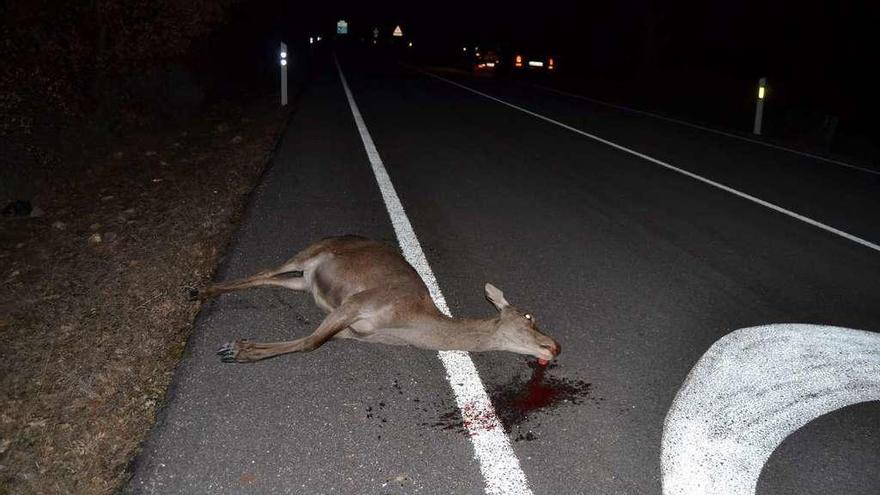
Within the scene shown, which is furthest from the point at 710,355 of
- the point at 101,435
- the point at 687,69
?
the point at 687,69

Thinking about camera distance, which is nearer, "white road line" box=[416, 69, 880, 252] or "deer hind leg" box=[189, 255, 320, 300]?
"deer hind leg" box=[189, 255, 320, 300]

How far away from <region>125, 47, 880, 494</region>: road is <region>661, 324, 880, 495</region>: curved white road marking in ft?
0.26

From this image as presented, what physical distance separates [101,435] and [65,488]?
0.40 meters

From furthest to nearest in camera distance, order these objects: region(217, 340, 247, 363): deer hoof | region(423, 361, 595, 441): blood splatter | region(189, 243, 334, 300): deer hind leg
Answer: region(189, 243, 334, 300): deer hind leg
region(217, 340, 247, 363): deer hoof
region(423, 361, 595, 441): blood splatter

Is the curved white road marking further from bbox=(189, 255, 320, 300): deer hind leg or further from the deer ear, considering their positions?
bbox=(189, 255, 320, 300): deer hind leg

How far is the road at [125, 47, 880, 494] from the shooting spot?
3260mm

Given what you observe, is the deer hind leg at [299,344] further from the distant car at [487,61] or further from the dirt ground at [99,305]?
the distant car at [487,61]

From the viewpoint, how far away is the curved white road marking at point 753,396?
130 inches

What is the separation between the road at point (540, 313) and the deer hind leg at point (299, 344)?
8cm

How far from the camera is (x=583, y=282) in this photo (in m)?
5.70

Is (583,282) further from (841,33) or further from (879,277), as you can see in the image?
(841,33)

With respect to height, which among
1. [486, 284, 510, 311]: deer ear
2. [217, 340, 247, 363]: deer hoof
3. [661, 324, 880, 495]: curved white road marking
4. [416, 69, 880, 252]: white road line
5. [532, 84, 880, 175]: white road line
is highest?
[486, 284, 510, 311]: deer ear

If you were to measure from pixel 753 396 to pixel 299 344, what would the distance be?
262 cm

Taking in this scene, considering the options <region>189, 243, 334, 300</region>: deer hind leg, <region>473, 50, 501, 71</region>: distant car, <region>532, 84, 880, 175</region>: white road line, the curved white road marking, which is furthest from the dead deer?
<region>473, 50, 501, 71</region>: distant car
